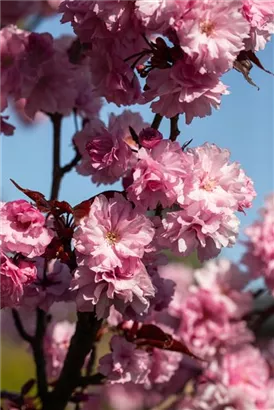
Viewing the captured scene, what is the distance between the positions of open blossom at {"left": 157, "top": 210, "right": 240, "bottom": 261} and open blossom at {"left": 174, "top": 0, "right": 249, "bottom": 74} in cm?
18

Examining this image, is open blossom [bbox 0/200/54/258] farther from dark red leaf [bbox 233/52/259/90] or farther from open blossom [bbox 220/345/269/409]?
open blossom [bbox 220/345/269/409]

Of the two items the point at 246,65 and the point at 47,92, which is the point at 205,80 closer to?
the point at 246,65

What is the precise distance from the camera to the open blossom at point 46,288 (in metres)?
1.11

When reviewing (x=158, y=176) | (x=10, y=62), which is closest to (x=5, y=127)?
(x=10, y=62)

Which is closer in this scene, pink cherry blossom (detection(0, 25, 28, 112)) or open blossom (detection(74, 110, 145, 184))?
open blossom (detection(74, 110, 145, 184))

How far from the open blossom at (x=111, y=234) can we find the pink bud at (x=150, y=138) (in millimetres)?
79

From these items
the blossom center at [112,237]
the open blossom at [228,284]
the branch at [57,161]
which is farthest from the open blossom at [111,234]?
the open blossom at [228,284]

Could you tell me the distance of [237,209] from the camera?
97 centimetres

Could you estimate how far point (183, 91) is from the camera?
3.08 ft

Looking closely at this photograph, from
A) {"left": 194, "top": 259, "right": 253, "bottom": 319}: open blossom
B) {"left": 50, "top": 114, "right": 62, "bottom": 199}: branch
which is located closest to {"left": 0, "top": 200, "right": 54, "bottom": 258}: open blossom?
{"left": 50, "top": 114, "right": 62, "bottom": 199}: branch

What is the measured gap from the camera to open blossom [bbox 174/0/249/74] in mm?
895

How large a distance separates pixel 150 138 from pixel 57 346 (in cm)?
74

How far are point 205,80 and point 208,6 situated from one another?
0.09m

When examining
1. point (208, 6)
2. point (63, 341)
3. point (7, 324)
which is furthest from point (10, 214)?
point (7, 324)
